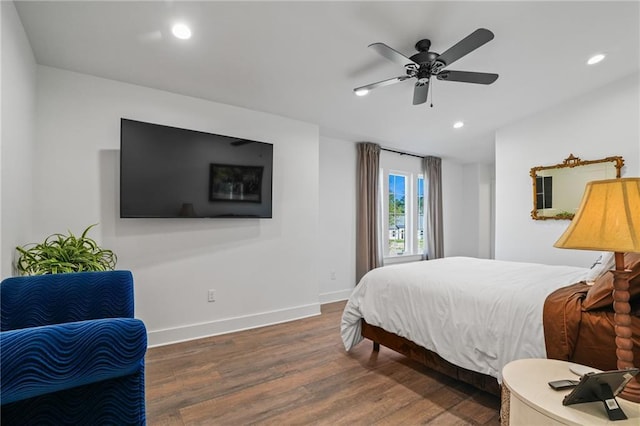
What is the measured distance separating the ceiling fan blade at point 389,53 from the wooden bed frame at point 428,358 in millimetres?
2180

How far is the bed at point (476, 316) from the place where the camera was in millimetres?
1671

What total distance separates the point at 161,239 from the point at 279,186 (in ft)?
4.83

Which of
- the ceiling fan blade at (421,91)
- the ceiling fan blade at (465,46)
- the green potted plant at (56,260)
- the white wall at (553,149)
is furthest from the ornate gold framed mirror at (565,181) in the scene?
the green potted plant at (56,260)

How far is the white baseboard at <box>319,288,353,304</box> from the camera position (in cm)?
466

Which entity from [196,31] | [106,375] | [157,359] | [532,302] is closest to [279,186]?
[196,31]

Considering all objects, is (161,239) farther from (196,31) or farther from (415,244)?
(415,244)

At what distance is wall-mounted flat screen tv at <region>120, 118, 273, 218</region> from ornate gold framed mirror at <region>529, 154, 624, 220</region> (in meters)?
3.64

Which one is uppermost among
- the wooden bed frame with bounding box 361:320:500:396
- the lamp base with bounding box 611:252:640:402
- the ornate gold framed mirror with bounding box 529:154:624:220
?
the ornate gold framed mirror with bounding box 529:154:624:220

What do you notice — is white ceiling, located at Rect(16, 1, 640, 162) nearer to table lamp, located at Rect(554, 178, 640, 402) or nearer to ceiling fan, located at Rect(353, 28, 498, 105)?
ceiling fan, located at Rect(353, 28, 498, 105)

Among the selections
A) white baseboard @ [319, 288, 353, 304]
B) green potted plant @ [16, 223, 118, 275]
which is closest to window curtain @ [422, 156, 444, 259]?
white baseboard @ [319, 288, 353, 304]

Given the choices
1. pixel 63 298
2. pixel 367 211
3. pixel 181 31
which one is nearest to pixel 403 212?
pixel 367 211

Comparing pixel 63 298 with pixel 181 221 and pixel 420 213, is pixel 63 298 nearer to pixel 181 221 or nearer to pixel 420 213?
pixel 181 221

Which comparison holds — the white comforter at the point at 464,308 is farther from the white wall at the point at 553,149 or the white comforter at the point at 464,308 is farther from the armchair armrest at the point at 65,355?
the armchair armrest at the point at 65,355

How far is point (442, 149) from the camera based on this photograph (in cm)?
568
